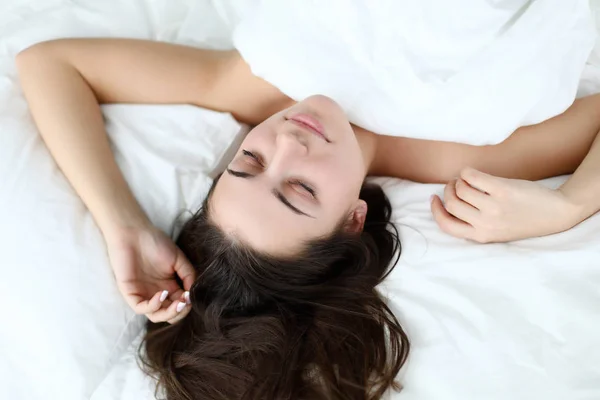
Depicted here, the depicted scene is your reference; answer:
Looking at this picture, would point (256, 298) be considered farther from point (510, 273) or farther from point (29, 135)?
point (29, 135)

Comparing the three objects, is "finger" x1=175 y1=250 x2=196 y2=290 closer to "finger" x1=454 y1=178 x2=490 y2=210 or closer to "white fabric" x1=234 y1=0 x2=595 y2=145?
"white fabric" x1=234 y1=0 x2=595 y2=145

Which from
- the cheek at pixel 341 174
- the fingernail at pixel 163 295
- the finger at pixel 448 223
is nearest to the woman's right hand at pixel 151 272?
the fingernail at pixel 163 295

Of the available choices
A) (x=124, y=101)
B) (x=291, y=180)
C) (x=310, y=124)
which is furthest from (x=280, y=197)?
(x=124, y=101)

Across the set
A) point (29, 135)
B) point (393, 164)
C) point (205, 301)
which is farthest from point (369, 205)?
point (29, 135)

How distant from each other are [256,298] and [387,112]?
1.61ft

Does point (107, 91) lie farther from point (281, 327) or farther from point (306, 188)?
point (281, 327)

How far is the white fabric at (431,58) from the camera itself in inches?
38.8

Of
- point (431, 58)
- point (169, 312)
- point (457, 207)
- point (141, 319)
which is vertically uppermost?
point (431, 58)

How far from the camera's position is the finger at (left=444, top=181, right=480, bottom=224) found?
1.00m

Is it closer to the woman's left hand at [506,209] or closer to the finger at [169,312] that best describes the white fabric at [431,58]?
the woman's left hand at [506,209]

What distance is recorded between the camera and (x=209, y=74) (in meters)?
1.21

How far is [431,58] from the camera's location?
104cm

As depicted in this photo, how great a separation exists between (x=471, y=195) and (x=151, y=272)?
0.69m

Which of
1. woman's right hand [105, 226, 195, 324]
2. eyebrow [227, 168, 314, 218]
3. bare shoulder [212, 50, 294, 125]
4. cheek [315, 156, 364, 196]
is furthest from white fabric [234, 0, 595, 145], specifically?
woman's right hand [105, 226, 195, 324]
